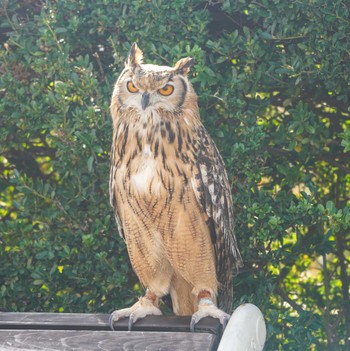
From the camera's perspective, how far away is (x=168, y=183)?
12.2ft

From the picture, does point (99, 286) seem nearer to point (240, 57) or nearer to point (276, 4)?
point (240, 57)

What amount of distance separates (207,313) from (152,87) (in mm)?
974

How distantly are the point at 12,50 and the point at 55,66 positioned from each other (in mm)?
447

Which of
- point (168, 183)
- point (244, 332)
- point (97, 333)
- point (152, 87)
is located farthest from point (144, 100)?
point (244, 332)

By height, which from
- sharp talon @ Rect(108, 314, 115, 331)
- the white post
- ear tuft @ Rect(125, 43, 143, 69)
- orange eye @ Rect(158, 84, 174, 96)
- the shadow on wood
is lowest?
sharp talon @ Rect(108, 314, 115, 331)

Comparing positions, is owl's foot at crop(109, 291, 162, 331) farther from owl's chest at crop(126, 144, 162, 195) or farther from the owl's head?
the owl's head

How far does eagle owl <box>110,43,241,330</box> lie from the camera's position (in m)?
3.73

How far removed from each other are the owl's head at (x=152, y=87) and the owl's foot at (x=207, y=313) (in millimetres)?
845

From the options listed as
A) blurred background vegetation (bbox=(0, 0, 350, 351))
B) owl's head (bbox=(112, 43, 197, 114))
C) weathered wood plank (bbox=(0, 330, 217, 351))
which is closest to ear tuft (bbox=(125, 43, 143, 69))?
owl's head (bbox=(112, 43, 197, 114))

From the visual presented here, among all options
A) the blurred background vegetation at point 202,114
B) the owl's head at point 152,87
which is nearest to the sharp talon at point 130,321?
the blurred background vegetation at point 202,114

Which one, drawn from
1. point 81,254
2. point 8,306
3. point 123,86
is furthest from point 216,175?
point 8,306

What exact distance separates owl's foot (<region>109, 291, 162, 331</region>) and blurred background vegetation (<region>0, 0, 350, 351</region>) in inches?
13.2

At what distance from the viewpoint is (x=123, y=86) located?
3812mm

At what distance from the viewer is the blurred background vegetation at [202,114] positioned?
4.12 m
